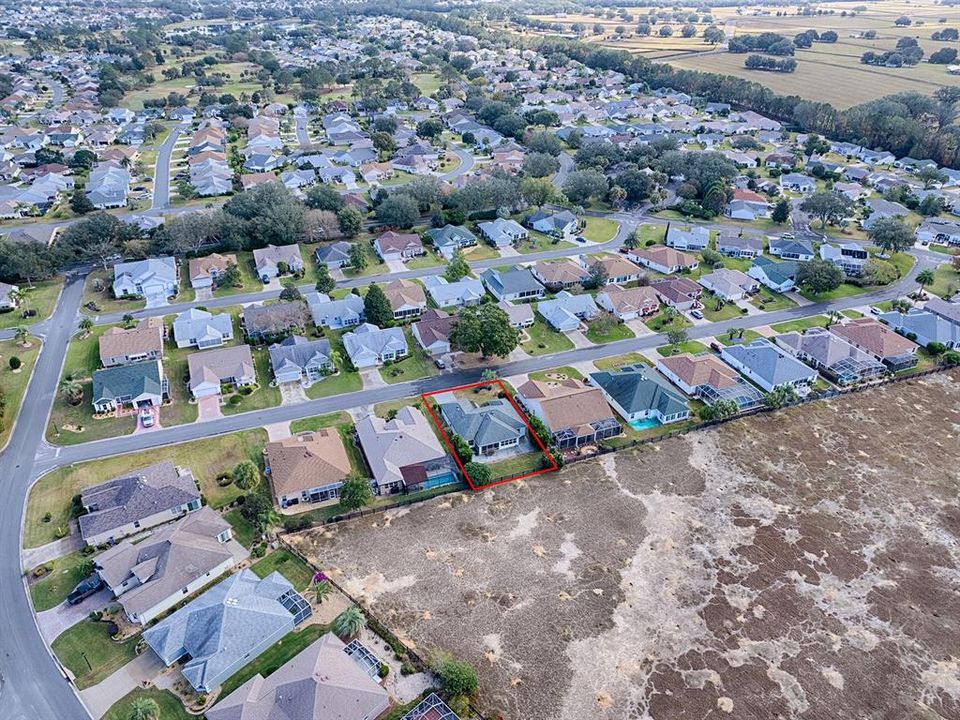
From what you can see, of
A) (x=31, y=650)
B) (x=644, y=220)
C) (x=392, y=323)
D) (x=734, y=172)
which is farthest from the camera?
(x=734, y=172)

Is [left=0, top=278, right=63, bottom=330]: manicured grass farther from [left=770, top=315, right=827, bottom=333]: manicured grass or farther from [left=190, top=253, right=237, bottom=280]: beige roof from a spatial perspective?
[left=770, top=315, right=827, bottom=333]: manicured grass

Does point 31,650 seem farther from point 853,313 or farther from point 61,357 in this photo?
point 853,313

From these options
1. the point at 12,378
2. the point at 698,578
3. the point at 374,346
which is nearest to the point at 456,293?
the point at 374,346

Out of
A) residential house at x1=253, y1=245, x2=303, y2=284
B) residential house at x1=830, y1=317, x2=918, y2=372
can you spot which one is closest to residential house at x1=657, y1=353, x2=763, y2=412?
residential house at x1=830, y1=317, x2=918, y2=372

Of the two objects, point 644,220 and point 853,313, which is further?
point 644,220

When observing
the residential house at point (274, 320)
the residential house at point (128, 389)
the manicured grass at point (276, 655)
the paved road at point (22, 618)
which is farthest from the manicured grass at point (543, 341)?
the paved road at point (22, 618)

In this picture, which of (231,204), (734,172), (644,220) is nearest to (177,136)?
(231,204)
